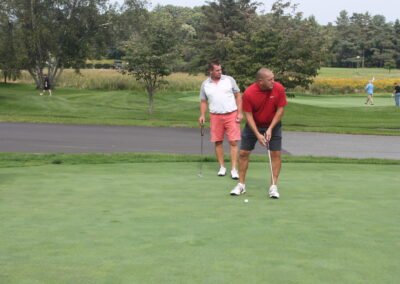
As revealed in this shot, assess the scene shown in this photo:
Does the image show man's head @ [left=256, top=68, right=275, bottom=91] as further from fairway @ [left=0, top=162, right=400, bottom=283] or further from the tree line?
the tree line

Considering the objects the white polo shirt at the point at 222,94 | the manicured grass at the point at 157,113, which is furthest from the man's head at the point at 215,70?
the manicured grass at the point at 157,113

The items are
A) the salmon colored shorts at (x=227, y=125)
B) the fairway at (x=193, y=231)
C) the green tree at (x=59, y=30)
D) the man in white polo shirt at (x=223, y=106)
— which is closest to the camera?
the fairway at (x=193, y=231)

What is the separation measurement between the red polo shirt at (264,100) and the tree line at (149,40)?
17707 millimetres

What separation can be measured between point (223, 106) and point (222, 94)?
0.70 feet

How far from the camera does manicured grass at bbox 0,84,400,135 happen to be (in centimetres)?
2513

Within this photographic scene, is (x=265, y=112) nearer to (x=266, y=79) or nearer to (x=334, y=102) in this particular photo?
(x=266, y=79)

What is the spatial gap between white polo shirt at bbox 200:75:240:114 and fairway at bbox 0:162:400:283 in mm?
1543

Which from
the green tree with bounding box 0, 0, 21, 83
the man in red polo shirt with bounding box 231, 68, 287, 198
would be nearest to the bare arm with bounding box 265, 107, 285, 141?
the man in red polo shirt with bounding box 231, 68, 287, 198

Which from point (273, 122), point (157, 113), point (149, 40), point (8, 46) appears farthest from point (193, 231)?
point (8, 46)

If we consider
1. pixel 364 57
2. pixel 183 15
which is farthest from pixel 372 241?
pixel 183 15

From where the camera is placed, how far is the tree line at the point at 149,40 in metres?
26.6

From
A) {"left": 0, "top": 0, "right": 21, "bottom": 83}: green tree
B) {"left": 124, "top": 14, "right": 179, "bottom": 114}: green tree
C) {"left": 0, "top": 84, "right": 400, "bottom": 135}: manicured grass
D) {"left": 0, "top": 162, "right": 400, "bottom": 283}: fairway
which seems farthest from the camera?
{"left": 0, "top": 0, "right": 21, "bottom": 83}: green tree

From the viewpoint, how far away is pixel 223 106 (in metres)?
10.6

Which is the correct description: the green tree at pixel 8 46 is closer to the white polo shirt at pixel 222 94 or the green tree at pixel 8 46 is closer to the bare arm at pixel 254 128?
the white polo shirt at pixel 222 94
